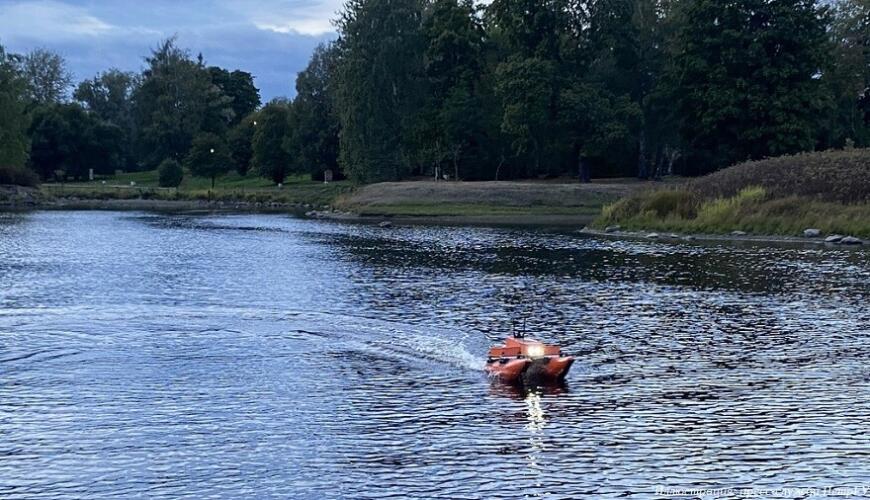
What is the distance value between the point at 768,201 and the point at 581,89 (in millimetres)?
46498

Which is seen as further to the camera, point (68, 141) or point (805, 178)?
point (68, 141)

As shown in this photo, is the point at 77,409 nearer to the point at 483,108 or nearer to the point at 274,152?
the point at 483,108

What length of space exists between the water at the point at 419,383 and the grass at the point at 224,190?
94.2 metres

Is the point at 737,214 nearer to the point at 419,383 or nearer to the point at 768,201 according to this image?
the point at 768,201

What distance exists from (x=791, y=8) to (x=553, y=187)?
110ft

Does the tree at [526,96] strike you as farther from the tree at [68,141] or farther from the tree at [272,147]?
the tree at [68,141]

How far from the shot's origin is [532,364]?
86.8 ft

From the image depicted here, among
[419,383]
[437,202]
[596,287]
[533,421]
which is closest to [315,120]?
[437,202]

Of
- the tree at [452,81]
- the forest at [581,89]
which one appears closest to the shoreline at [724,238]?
the forest at [581,89]

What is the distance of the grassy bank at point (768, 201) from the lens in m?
75.5

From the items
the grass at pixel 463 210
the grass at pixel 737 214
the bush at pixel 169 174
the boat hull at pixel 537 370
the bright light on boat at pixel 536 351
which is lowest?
the boat hull at pixel 537 370

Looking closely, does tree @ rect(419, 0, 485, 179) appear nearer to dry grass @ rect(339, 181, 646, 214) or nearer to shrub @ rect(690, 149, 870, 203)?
dry grass @ rect(339, 181, 646, 214)

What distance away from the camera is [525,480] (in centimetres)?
1841

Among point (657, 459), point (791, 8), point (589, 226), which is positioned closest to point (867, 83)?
point (791, 8)
